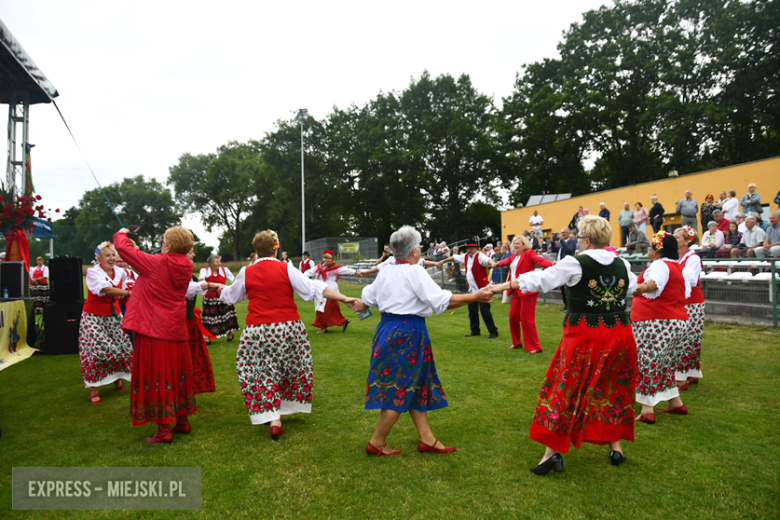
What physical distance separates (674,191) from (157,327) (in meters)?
20.5

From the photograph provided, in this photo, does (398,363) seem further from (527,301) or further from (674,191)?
(674,191)

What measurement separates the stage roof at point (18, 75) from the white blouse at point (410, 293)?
398 inches

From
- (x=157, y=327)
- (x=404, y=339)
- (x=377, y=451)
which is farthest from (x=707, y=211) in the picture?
(x=157, y=327)

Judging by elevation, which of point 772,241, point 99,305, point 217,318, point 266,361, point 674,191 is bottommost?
point 217,318

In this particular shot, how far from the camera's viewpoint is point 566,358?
371cm

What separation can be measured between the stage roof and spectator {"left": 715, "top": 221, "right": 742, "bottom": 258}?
15.1 meters

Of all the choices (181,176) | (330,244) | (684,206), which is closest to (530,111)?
(330,244)

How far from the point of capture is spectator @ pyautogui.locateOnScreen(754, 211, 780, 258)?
33.5 feet

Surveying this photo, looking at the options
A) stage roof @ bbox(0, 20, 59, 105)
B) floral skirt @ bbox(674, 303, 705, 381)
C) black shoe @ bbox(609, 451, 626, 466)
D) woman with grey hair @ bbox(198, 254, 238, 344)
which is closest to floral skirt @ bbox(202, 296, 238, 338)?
woman with grey hair @ bbox(198, 254, 238, 344)

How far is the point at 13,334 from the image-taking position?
930cm

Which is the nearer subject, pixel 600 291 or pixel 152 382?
pixel 600 291

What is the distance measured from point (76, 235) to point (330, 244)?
50.3ft

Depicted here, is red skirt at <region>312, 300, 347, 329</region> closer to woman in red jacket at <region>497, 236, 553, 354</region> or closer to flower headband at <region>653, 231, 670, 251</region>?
woman in red jacket at <region>497, 236, 553, 354</region>

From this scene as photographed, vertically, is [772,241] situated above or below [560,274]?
above
